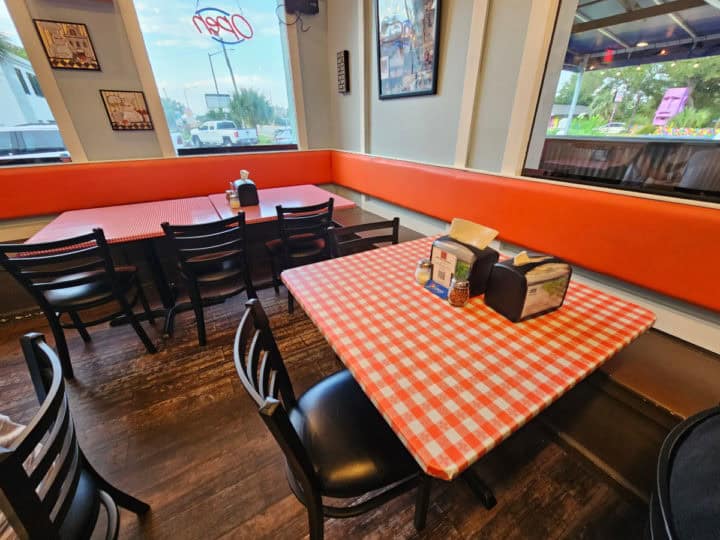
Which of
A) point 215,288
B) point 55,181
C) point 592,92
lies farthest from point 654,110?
point 55,181

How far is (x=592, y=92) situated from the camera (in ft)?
5.22

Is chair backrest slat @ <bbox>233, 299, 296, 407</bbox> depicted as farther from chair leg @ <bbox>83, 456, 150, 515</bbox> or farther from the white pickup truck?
the white pickup truck

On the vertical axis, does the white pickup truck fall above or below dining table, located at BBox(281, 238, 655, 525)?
above

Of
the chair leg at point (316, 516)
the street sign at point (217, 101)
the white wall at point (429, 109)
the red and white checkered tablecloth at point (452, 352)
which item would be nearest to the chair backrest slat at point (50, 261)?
the red and white checkered tablecloth at point (452, 352)

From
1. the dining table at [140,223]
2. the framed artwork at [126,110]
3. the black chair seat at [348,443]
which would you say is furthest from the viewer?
the framed artwork at [126,110]

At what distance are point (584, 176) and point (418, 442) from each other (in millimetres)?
1670

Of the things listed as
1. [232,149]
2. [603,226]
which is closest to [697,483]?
→ [603,226]

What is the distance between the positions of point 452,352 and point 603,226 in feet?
3.91

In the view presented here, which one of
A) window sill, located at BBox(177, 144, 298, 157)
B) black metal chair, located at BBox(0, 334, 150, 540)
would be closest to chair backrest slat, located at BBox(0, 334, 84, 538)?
black metal chair, located at BBox(0, 334, 150, 540)

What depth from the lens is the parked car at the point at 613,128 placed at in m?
1.51

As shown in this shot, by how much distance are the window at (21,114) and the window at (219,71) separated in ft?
2.81

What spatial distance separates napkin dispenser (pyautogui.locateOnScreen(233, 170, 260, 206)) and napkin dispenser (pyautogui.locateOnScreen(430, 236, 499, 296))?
1689mm

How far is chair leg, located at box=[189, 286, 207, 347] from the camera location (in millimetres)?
1810

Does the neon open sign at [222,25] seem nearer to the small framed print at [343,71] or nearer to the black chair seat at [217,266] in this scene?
the small framed print at [343,71]
